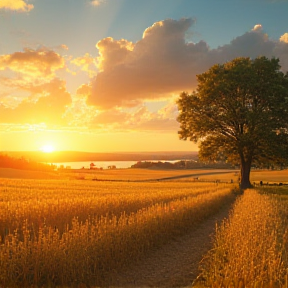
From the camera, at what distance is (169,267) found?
10336mm

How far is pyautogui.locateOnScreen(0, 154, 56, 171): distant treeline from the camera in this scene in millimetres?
97375

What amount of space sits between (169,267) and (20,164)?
9781cm

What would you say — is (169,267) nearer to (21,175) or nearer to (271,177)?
(21,175)

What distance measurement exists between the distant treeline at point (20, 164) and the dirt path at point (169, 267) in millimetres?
92875

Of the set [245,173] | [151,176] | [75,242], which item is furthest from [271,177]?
[75,242]

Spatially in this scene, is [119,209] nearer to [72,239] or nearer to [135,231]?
[135,231]

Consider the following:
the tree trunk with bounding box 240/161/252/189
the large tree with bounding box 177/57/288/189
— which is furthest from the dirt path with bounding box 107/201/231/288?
the tree trunk with bounding box 240/161/252/189

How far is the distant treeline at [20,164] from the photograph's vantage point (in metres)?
97.4

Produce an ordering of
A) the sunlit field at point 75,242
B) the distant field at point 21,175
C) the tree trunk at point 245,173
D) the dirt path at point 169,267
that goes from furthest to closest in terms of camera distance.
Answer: the distant field at point 21,175, the tree trunk at point 245,173, the dirt path at point 169,267, the sunlit field at point 75,242

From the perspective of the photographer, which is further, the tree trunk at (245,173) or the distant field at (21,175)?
the distant field at (21,175)

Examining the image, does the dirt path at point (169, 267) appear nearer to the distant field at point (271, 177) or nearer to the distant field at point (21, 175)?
the distant field at point (271, 177)

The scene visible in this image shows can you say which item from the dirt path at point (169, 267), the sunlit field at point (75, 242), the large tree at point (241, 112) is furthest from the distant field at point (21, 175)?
the dirt path at point (169, 267)

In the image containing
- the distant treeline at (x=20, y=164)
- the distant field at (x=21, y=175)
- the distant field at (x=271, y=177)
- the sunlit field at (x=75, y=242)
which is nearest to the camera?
the sunlit field at (x=75, y=242)

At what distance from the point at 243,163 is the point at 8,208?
34321 millimetres
